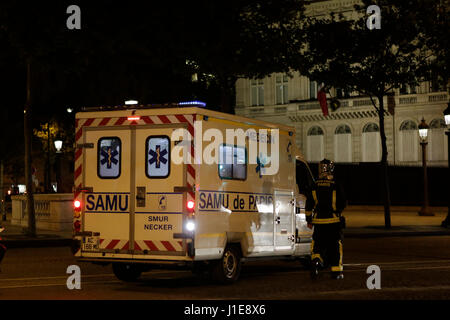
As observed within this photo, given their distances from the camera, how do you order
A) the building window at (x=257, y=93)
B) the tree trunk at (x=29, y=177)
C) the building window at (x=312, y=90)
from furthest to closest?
the building window at (x=257, y=93) < the building window at (x=312, y=90) < the tree trunk at (x=29, y=177)

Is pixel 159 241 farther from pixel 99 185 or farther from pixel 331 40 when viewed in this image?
pixel 331 40

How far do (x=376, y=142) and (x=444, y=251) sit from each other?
141 ft

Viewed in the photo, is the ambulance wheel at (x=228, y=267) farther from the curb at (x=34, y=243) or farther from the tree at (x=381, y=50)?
the tree at (x=381, y=50)

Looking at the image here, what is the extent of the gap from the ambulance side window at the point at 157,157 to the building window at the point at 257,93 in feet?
195

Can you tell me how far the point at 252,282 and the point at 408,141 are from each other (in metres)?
49.1

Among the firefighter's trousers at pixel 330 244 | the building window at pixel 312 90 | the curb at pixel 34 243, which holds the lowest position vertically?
the curb at pixel 34 243

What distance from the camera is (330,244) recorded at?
13.2 m

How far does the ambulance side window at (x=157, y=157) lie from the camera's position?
41.1 ft

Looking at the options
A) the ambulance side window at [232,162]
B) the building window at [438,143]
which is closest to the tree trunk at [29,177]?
the ambulance side window at [232,162]

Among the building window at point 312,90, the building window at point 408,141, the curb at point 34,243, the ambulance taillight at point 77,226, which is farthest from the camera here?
the building window at point 312,90

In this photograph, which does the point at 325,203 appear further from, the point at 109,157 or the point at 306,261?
the point at 109,157
